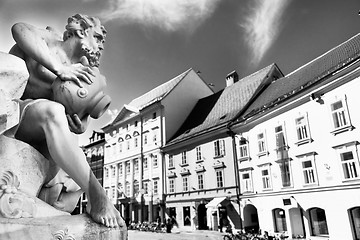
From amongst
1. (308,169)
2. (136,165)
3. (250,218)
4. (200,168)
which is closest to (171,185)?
(200,168)

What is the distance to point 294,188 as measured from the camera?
14156 millimetres

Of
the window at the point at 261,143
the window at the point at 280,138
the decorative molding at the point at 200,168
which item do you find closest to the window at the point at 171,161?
the decorative molding at the point at 200,168

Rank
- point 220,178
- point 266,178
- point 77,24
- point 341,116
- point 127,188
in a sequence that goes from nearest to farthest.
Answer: point 77,24
point 341,116
point 266,178
point 220,178
point 127,188

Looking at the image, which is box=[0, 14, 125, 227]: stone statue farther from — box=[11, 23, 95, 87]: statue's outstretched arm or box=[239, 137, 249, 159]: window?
box=[239, 137, 249, 159]: window

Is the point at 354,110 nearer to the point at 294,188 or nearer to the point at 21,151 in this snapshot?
the point at 294,188

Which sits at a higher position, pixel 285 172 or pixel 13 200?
pixel 285 172

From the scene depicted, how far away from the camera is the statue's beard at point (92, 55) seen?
5.29 feet

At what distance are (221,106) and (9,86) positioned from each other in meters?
22.4

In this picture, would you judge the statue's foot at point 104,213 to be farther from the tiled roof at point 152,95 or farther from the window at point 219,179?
the tiled roof at point 152,95

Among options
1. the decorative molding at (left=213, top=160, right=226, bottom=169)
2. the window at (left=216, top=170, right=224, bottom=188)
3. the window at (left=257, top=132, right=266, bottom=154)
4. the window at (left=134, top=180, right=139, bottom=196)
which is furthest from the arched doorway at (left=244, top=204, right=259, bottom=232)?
the window at (left=134, top=180, right=139, bottom=196)

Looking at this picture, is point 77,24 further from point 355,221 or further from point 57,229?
point 355,221

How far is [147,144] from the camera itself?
2655cm

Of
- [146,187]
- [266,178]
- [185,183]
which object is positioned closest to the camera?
[266,178]

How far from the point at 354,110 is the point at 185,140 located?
41.0 ft
